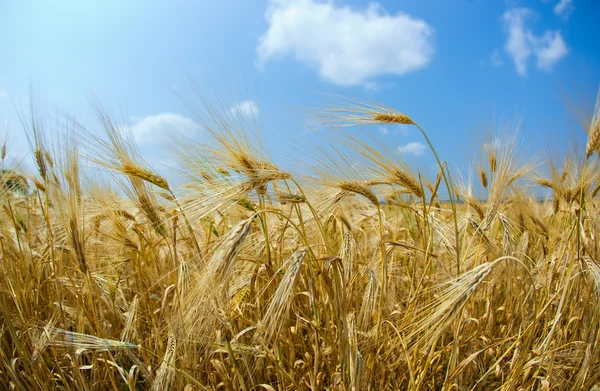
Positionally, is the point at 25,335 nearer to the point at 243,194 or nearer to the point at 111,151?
the point at 111,151

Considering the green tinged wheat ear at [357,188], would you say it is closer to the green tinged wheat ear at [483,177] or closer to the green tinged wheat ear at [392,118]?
the green tinged wheat ear at [392,118]

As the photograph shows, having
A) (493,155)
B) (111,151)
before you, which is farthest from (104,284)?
(493,155)

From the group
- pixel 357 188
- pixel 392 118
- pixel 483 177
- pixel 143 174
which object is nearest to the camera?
pixel 357 188

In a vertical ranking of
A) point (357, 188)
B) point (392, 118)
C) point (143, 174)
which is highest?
point (392, 118)

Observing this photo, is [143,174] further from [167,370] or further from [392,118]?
[392,118]

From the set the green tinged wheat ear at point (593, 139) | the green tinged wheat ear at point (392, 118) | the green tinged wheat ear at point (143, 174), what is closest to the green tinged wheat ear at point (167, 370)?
the green tinged wheat ear at point (143, 174)

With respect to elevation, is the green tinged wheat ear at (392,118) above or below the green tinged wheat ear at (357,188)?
above

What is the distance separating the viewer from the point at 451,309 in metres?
1.20

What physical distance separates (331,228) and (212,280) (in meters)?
1.52

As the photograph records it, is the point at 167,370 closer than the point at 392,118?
Yes

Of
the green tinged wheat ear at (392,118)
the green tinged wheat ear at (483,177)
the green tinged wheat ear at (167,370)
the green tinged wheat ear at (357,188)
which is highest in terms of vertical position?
the green tinged wheat ear at (483,177)

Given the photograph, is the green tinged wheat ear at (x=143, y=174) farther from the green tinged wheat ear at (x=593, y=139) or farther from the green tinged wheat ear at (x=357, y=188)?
the green tinged wheat ear at (x=593, y=139)

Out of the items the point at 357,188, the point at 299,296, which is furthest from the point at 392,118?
the point at 299,296

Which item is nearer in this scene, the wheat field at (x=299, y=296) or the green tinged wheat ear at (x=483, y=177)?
the wheat field at (x=299, y=296)
